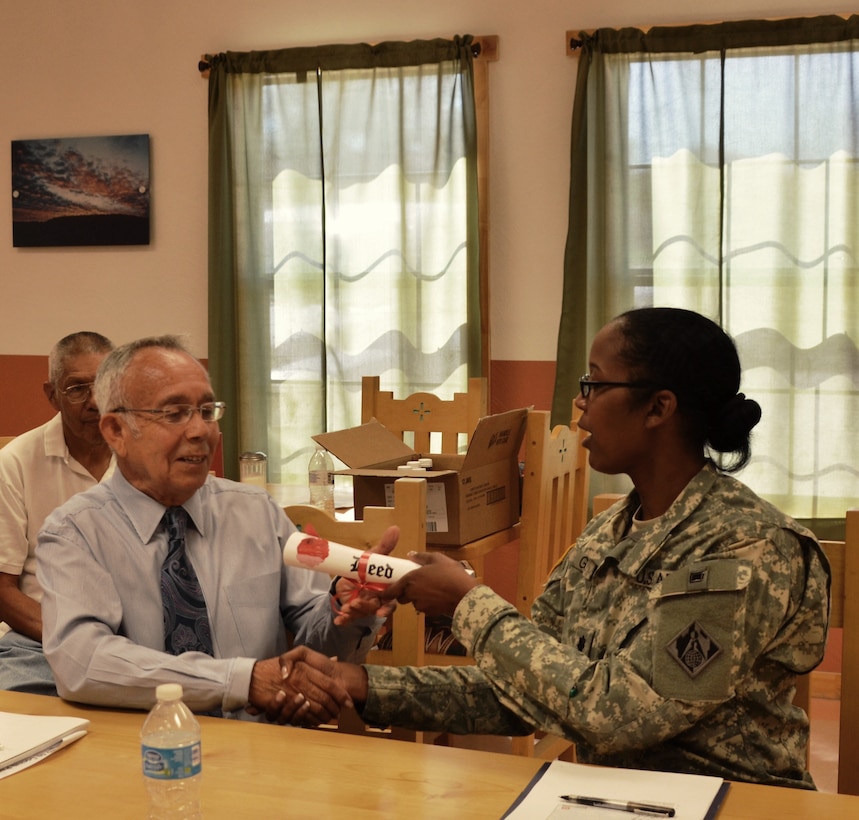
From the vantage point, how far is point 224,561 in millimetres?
2066

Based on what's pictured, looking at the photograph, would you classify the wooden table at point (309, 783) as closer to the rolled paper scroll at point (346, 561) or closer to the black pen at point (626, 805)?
the black pen at point (626, 805)

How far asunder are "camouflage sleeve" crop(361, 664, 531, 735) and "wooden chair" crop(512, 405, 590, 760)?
1.49 metres

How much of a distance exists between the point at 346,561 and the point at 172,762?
0.60 meters

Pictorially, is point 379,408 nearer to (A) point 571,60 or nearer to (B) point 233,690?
(A) point 571,60

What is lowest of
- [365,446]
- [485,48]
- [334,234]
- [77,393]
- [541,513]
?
[541,513]

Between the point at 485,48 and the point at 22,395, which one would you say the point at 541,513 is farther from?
the point at 22,395

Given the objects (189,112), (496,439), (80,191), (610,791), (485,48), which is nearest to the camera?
(610,791)

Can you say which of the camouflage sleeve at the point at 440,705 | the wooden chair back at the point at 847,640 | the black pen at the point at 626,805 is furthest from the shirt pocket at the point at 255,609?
the wooden chair back at the point at 847,640

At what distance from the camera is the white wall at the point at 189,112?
4645mm

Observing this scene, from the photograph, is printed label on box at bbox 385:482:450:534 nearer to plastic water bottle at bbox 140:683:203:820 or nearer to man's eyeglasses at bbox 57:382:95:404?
man's eyeglasses at bbox 57:382:95:404

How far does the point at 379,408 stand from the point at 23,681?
238 centimetres

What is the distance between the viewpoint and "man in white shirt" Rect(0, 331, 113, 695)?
2590 mm

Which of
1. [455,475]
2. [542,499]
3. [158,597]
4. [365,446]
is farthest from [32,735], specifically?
[542,499]

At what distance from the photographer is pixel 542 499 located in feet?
11.2
